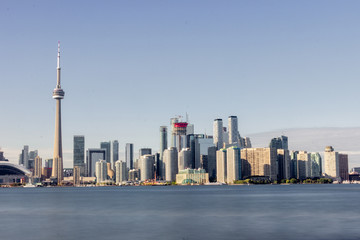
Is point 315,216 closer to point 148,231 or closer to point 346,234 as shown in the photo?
point 346,234

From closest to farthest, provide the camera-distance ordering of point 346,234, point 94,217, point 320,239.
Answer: point 320,239 < point 346,234 < point 94,217

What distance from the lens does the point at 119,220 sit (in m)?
96.1

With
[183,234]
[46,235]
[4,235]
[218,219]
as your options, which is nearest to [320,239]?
[183,234]

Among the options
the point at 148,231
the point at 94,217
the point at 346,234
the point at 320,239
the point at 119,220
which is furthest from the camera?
the point at 94,217

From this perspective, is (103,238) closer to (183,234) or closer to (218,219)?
(183,234)

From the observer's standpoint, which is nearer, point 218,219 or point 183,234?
point 183,234

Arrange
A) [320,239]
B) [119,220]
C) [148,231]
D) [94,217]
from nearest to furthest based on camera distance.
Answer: [320,239]
[148,231]
[119,220]
[94,217]

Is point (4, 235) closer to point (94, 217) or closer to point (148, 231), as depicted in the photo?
point (148, 231)

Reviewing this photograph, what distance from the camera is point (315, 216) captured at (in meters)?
101

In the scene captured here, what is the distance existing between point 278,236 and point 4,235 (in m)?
40.5

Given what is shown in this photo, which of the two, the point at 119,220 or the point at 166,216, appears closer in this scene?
the point at 119,220

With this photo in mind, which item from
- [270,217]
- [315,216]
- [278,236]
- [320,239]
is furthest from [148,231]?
[315,216]

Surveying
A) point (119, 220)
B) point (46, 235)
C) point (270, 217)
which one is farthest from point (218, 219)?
point (46, 235)

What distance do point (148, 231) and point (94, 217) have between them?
1177 inches
